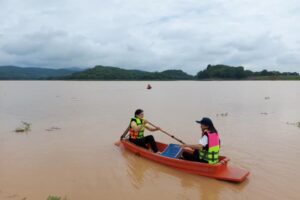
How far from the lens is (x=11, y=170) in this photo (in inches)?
386

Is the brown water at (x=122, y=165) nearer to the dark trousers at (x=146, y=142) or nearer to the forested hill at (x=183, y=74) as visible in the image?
the dark trousers at (x=146, y=142)

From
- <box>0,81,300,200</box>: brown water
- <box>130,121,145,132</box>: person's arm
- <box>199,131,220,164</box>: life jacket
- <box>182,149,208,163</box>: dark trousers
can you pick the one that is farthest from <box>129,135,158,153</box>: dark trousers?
<box>199,131,220,164</box>: life jacket

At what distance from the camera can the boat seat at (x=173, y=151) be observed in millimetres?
10183

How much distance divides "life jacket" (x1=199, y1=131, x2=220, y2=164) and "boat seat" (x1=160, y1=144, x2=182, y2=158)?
1230mm

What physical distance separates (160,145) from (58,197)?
4841 mm

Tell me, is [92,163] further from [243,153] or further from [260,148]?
[260,148]

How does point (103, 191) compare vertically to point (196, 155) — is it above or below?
below

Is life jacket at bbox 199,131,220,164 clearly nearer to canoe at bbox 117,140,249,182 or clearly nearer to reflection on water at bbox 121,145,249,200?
canoe at bbox 117,140,249,182

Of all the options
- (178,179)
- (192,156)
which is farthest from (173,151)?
(178,179)

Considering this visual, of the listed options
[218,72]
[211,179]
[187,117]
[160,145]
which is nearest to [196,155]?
[211,179]

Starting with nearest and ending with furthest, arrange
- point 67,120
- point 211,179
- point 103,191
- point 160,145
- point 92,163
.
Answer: point 103,191 < point 211,179 < point 92,163 < point 160,145 < point 67,120

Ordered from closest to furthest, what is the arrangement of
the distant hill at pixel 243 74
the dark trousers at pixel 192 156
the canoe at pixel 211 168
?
the canoe at pixel 211 168, the dark trousers at pixel 192 156, the distant hill at pixel 243 74

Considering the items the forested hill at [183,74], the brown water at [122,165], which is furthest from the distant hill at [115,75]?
the brown water at [122,165]

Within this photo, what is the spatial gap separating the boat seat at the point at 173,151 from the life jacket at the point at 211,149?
1230mm
